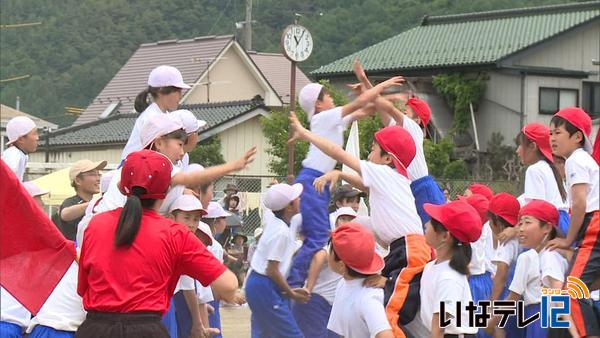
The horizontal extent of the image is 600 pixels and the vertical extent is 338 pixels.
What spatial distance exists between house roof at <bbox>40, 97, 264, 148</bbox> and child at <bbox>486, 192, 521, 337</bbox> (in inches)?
846

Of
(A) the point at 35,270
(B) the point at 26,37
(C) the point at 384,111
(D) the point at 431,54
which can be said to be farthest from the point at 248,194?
(B) the point at 26,37

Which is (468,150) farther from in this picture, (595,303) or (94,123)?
(595,303)

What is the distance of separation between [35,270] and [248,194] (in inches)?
568

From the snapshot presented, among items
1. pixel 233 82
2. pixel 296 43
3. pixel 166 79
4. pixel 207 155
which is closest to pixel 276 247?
pixel 166 79

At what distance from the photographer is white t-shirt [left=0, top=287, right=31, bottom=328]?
284 inches

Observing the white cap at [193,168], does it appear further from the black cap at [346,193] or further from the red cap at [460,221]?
the black cap at [346,193]

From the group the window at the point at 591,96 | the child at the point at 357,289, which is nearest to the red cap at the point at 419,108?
the child at the point at 357,289

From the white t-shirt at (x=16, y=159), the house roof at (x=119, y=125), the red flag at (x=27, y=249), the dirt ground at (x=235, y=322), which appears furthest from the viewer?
the house roof at (x=119, y=125)

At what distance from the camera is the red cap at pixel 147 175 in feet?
18.4

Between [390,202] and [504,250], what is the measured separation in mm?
1767

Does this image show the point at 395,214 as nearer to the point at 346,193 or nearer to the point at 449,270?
the point at 449,270

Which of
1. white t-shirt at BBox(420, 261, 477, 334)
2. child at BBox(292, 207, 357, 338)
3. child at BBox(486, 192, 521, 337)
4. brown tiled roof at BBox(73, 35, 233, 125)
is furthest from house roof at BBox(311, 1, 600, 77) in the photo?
white t-shirt at BBox(420, 261, 477, 334)

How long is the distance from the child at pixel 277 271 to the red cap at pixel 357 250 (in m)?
1.88

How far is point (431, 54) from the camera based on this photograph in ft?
141
